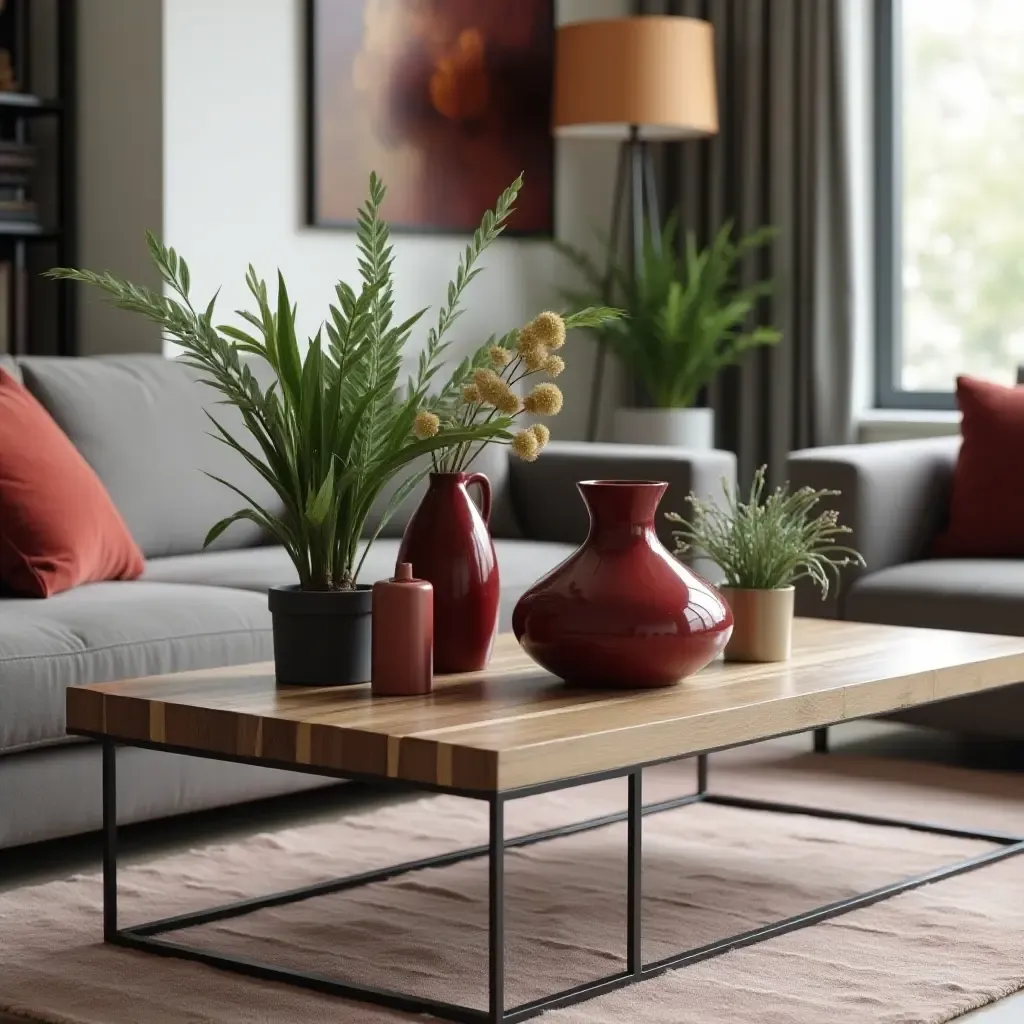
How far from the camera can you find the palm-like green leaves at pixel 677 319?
203 inches

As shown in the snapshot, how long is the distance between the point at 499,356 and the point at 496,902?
2.34 ft

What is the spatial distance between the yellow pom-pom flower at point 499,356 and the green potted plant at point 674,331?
2668mm

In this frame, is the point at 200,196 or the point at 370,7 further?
the point at 370,7

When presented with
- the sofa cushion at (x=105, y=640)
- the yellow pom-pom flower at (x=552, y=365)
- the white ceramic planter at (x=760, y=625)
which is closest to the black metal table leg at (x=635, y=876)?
the white ceramic planter at (x=760, y=625)

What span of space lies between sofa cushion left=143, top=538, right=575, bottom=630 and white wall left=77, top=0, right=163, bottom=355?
1.00 meters

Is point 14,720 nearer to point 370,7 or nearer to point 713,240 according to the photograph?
point 370,7

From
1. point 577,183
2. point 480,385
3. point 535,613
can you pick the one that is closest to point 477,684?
point 535,613

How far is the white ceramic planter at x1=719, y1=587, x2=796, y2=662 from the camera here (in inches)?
104

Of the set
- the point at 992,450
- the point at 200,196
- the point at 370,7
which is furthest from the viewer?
the point at 370,7

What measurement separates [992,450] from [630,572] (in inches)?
72.0

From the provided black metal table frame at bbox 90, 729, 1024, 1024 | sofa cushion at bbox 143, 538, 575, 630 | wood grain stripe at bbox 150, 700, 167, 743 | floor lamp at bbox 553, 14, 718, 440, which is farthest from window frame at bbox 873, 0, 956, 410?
wood grain stripe at bbox 150, 700, 167, 743

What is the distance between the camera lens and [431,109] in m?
5.12

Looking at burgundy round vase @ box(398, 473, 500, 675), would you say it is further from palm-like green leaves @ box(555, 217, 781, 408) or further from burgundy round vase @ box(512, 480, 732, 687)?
palm-like green leaves @ box(555, 217, 781, 408)

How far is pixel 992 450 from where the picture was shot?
13.1 feet
